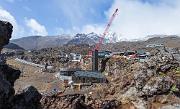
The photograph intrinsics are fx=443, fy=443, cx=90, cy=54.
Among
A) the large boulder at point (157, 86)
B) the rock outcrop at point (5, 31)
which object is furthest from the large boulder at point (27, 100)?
the large boulder at point (157, 86)

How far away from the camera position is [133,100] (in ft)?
216

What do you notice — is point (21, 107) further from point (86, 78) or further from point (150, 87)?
point (86, 78)

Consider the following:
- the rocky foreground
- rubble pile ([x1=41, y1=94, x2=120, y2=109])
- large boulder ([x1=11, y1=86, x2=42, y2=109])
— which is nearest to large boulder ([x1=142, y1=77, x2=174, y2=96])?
the rocky foreground

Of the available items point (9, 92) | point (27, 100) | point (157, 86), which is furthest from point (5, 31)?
point (157, 86)

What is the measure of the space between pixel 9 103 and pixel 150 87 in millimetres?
21280

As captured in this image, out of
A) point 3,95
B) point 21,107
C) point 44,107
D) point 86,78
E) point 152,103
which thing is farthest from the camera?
point 86,78

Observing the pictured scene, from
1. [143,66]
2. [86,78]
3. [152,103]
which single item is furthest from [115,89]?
[86,78]

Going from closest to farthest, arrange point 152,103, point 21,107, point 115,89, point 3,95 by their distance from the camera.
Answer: point 3,95 → point 21,107 → point 152,103 → point 115,89

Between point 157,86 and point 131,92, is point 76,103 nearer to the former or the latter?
point 131,92

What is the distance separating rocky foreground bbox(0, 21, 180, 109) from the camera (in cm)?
5747

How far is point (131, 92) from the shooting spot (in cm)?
6769

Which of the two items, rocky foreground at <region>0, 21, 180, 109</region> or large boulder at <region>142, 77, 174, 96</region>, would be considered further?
large boulder at <region>142, 77, 174, 96</region>

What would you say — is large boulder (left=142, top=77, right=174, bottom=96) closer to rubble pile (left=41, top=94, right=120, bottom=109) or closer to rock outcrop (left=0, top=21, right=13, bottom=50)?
rubble pile (left=41, top=94, right=120, bottom=109)

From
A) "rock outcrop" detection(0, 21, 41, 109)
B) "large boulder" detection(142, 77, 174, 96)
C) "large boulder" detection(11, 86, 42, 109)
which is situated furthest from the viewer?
"large boulder" detection(142, 77, 174, 96)
